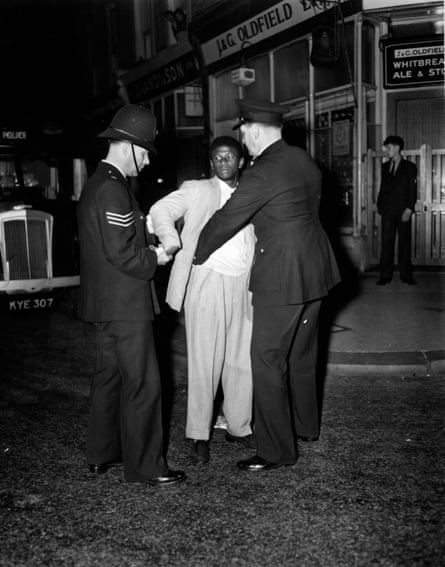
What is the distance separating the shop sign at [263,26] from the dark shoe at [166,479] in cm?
942

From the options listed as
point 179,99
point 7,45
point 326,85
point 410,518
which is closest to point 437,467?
point 410,518

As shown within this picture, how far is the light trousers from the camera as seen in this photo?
4.18 metres

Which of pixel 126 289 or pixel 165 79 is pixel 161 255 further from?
pixel 165 79

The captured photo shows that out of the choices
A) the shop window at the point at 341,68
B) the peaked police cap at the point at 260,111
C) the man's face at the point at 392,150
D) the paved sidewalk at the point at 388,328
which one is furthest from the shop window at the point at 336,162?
the peaked police cap at the point at 260,111

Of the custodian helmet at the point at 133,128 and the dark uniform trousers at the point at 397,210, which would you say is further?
the dark uniform trousers at the point at 397,210

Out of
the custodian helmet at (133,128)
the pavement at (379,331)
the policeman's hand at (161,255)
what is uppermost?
the custodian helmet at (133,128)

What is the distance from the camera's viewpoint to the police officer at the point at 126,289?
352 centimetres

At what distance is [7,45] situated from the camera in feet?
81.1

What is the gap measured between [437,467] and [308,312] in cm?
116

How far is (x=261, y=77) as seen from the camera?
1410cm

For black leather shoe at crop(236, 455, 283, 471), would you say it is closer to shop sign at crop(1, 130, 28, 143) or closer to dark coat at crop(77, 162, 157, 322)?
dark coat at crop(77, 162, 157, 322)

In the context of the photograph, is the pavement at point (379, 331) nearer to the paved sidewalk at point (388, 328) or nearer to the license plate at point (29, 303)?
the paved sidewalk at point (388, 328)

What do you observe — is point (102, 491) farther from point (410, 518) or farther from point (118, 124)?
point (118, 124)

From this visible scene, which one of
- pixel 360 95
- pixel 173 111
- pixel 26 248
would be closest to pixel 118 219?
pixel 26 248
